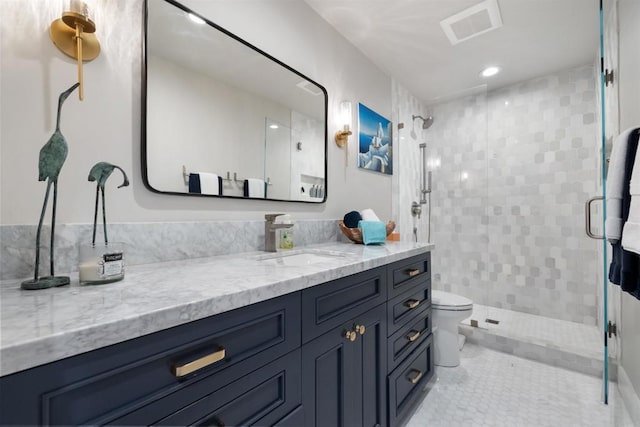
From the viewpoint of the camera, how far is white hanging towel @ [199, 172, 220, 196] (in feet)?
4.11

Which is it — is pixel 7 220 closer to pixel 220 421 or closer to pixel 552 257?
pixel 220 421

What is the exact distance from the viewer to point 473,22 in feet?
6.49

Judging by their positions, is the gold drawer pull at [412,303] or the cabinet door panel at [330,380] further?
the gold drawer pull at [412,303]

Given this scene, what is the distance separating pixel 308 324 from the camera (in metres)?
0.90

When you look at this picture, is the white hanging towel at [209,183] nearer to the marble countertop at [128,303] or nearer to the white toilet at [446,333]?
the marble countertop at [128,303]

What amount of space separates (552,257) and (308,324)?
9.60 ft

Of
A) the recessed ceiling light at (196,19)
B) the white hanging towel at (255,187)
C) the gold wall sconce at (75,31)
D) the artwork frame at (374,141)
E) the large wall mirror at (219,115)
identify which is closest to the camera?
the gold wall sconce at (75,31)

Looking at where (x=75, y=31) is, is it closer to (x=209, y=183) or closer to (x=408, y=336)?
(x=209, y=183)

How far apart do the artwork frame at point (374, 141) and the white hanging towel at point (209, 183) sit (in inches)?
49.6

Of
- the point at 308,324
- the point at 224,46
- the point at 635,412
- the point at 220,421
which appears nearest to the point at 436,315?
the point at 635,412

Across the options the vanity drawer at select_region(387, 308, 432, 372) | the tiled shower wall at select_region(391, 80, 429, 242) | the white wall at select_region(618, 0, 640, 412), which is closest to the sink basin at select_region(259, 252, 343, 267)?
the vanity drawer at select_region(387, 308, 432, 372)

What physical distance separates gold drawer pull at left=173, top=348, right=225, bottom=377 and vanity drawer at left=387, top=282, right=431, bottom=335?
89 cm

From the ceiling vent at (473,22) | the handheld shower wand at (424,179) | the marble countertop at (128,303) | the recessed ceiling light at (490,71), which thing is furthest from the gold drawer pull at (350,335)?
the recessed ceiling light at (490,71)

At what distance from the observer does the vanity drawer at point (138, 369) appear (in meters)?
0.42
